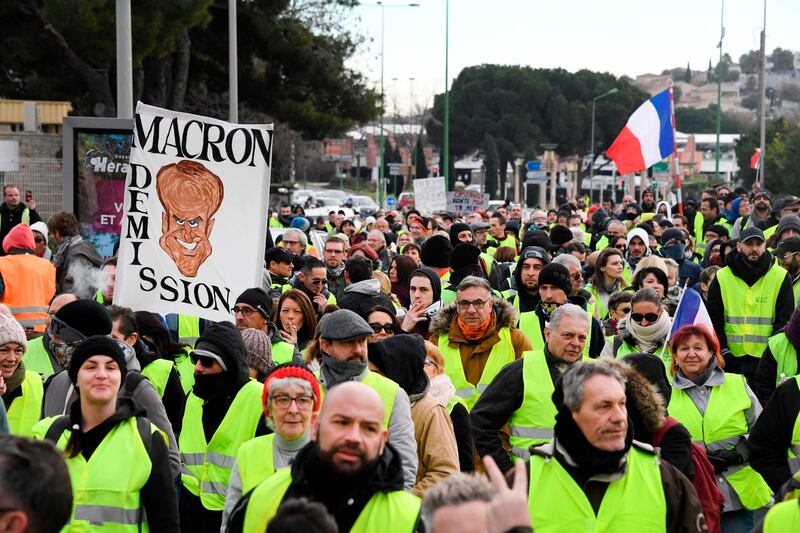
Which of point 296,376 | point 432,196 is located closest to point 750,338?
point 296,376

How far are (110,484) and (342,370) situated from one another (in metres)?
1.24

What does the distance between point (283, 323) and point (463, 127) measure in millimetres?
71398

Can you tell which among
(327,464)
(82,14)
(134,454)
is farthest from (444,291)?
(82,14)

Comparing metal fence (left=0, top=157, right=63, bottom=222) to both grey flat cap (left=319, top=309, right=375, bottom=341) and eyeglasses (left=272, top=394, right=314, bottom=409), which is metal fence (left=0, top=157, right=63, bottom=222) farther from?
eyeglasses (left=272, top=394, right=314, bottom=409)

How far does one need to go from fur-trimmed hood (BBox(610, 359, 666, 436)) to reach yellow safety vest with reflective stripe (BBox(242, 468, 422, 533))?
4.24 feet

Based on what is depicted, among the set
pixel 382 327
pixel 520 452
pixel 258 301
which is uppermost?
pixel 258 301

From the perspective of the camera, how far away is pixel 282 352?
25.4 feet

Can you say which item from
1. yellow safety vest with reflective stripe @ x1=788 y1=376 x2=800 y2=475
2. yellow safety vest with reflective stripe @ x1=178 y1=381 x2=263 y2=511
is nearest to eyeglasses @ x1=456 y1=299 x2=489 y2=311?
yellow safety vest with reflective stripe @ x1=178 y1=381 x2=263 y2=511

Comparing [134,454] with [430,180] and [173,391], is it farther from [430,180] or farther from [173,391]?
[430,180]

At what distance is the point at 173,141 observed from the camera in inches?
372

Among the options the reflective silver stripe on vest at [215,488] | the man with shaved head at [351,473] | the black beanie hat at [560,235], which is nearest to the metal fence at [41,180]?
the black beanie hat at [560,235]

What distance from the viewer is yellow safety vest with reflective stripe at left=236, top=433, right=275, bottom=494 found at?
526 cm

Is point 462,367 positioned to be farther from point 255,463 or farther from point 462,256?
point 462,256

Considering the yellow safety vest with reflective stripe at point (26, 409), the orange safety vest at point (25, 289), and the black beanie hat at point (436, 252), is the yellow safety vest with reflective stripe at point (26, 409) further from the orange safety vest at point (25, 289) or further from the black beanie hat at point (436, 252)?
the black beanie hat at point (436, 252)
